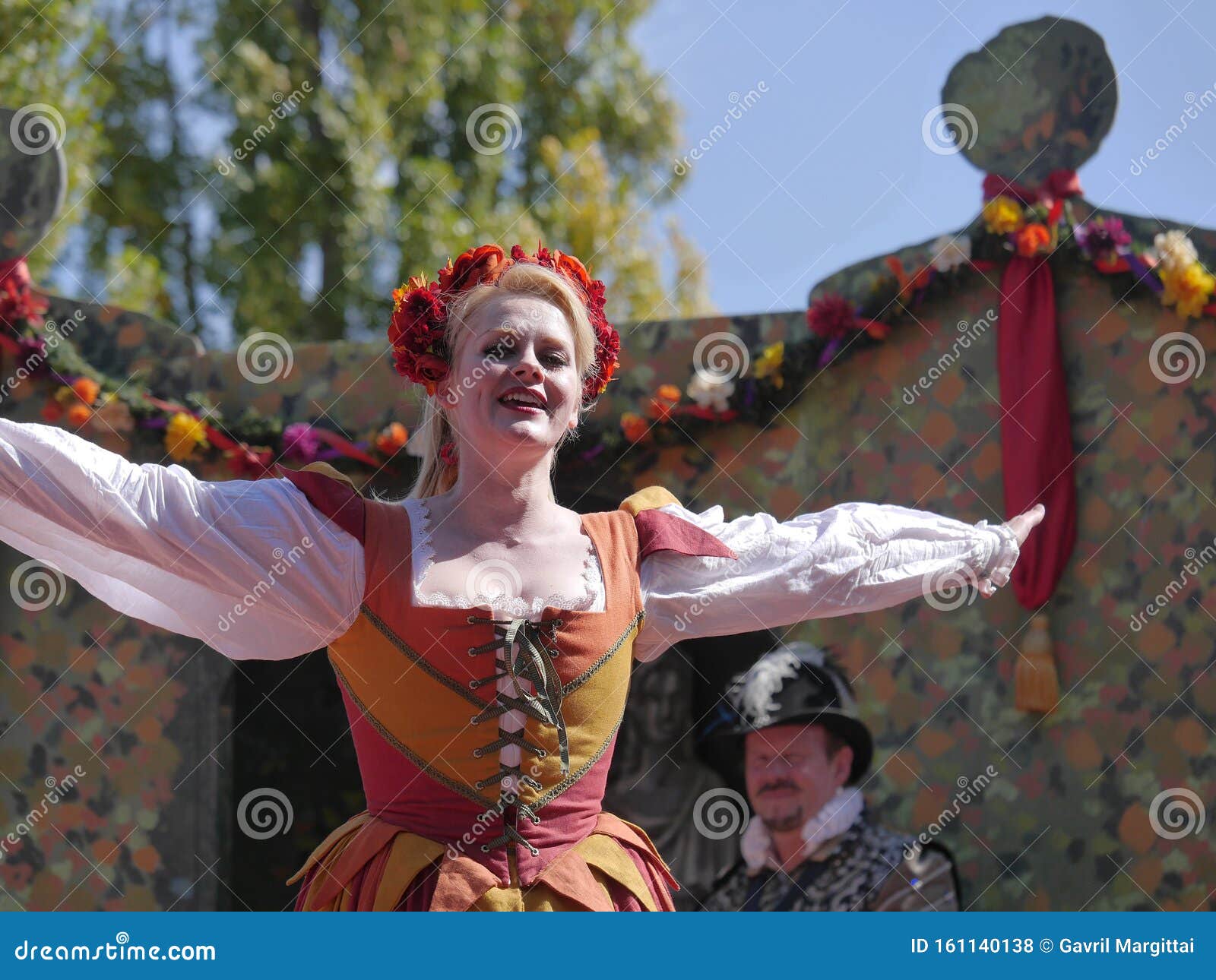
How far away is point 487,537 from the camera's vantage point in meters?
2.63

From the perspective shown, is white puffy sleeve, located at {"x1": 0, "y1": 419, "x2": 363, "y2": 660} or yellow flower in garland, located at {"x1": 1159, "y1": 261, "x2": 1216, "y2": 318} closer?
white puffy sleeve, located at {"x1": 0, "y1": 419, "x2": 363, "y2": 660}

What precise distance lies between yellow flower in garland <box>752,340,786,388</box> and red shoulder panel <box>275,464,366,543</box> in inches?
102

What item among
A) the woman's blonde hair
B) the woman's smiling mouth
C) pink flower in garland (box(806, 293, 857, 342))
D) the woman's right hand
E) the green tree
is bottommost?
the woman's right hand

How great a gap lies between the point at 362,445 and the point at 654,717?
54.0 inches

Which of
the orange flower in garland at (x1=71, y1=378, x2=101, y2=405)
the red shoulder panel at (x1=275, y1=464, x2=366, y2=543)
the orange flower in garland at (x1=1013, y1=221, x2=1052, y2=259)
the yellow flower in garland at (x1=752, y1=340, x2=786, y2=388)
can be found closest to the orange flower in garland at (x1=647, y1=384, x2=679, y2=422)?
the yellow flower in garland at (x1=752, y1=340, x2=786, y2=388)

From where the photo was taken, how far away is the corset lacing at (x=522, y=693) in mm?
2461

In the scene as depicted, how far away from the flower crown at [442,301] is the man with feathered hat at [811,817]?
2.03 meters

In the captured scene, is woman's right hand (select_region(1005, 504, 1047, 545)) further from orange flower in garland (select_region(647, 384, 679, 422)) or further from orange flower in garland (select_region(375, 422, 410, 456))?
orange flower in garland (select_region(375, 422, 410, 456))

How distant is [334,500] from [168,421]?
2.87 m

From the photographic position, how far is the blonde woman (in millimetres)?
2395

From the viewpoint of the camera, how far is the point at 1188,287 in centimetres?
462

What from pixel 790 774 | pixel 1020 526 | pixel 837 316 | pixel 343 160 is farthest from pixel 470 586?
pixel 343 160

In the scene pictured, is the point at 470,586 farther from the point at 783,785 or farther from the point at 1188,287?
the point at 1188,287
